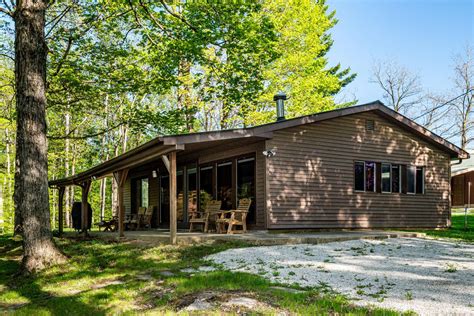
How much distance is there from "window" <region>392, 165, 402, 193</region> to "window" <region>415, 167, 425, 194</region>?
816mm

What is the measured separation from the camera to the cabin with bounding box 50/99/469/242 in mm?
11438

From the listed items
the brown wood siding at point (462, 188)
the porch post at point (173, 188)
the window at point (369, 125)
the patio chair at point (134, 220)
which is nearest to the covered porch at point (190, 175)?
the porch post at point (173, 188)

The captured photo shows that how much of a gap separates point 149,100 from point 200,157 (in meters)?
15.5

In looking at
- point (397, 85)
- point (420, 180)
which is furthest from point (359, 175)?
point (397, 85)

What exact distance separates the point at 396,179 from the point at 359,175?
1.58 meters

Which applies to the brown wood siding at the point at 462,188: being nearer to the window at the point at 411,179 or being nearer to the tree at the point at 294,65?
the tree at the point at 294,65

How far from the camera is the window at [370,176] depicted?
44.2 feet

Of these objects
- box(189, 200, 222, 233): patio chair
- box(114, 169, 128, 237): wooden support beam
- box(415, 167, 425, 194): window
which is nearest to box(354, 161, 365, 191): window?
box(415, 167, 425, 194): window

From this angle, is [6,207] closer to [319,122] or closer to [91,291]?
[319,122]

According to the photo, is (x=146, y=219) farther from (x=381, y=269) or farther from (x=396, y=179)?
(x=381, y=269)

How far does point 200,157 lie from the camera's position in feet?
46.5

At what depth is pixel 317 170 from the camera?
12.4 meters

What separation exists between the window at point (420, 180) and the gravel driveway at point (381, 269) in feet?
15.2

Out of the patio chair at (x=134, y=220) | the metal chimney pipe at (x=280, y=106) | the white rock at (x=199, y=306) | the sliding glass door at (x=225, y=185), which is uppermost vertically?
the metal chimney pipe at (x=280, y=106)
